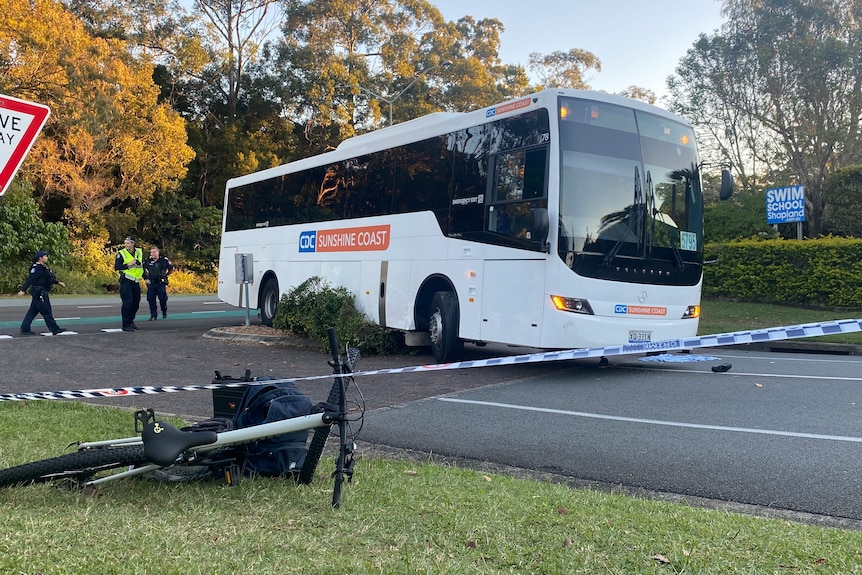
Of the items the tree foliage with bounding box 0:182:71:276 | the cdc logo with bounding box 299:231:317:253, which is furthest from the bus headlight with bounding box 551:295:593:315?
the tree foliage with bounding box 0:182:71:276

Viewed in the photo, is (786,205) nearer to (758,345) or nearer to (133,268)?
(758,345)

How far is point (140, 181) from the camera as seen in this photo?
3297 centimetres

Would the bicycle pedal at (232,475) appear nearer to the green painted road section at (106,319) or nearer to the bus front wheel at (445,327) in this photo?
the bus front wheel at (445,327)

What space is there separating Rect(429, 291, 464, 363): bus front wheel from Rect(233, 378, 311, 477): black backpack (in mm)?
6619

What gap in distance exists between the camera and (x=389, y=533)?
3732mm

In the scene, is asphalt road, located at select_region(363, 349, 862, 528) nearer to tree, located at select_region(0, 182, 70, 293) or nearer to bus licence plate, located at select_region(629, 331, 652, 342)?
bus licence plate, located at select_region(629, 331, 652, 342)

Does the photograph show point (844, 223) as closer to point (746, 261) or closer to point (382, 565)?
point (746, 261)

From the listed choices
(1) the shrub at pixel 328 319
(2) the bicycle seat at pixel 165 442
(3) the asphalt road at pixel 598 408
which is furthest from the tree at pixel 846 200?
(2) the bicycle seat at pixel 165 442

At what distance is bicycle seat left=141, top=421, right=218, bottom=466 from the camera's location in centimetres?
382

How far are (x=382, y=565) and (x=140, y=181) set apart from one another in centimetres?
3254

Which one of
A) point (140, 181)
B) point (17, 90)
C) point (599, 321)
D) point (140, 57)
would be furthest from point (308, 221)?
point (140, 57)

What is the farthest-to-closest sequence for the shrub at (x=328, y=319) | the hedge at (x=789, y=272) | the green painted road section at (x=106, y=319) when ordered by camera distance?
1. the hedge at (x=789, y=272)
2. the green painted road section at (x=106, y=319)
3. the shrub at (x=328, y=319)

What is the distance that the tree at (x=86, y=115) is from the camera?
26.4 meters

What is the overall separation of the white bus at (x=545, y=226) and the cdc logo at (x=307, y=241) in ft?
8.36
